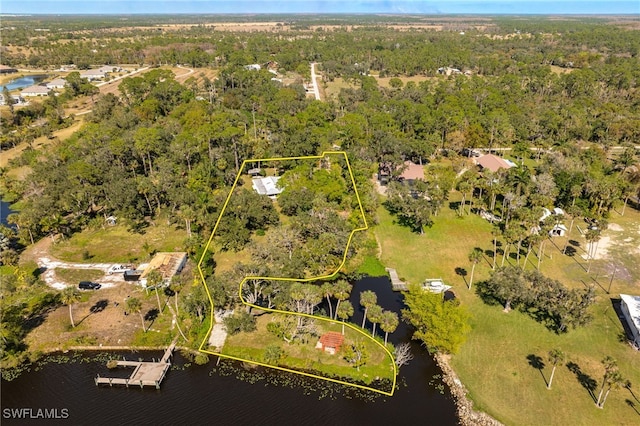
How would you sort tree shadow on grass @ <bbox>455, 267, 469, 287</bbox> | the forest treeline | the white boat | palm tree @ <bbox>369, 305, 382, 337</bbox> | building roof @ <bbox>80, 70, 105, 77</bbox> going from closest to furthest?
palm tree @ <bbox>369, 305, 382, 337</bbox> → the white boat → tree shadow on grass @ <bbox>455, 267, 469, 287</bbox> → the forest treeline → building roof @ <bbox>80, 70, 105, 77</bbox>

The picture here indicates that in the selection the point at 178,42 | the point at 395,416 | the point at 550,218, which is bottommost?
the point at 395,416

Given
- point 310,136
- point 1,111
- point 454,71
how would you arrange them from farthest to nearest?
1. point 454,71
2. point 1,111
3. point 310,136

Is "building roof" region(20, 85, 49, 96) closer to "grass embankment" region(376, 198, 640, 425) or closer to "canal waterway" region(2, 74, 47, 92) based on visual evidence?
"canal waterway" region(2, 74, 47, 92)

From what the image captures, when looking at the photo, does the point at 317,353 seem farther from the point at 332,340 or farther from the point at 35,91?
the point at 35,91

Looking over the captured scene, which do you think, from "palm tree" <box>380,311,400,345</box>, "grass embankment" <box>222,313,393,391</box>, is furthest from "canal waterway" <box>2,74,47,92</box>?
"palm tree" <box>380,311,400,345</box>

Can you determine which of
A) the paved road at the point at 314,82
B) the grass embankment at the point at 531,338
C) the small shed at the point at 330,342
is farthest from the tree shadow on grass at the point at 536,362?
the paved road at the point at 314,82

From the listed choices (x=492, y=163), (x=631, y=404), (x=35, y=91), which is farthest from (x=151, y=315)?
(x=35, y=91)

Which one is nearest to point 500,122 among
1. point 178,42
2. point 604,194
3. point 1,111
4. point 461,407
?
point 604,194

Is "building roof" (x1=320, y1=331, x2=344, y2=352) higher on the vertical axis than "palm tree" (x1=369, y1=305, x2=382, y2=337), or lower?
lower

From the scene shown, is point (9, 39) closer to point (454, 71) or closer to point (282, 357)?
point (454, 71)
